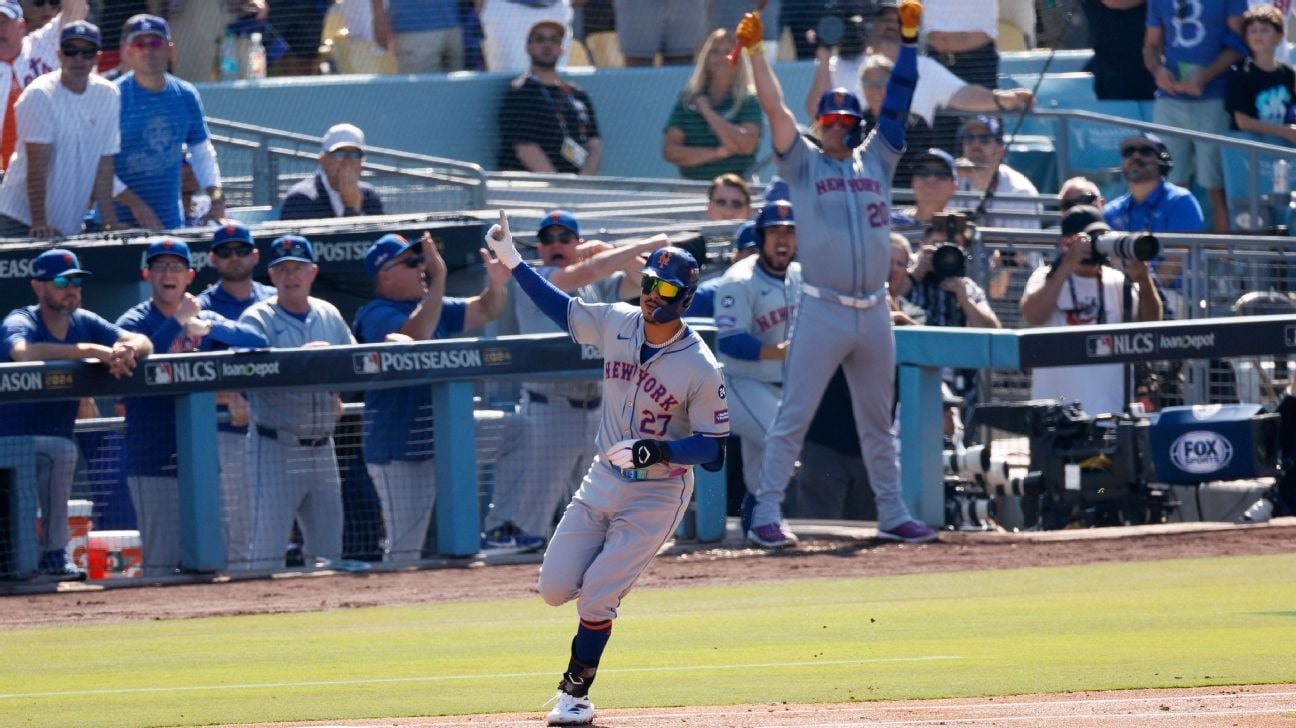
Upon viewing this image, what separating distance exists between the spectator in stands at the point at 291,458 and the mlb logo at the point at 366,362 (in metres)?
0.21

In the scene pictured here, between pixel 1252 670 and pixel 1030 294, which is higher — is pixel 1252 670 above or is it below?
below

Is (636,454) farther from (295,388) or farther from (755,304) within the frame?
(755,304)

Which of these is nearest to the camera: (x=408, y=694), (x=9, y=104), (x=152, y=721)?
(x=152, y=721)

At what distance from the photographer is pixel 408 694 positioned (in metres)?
6.83

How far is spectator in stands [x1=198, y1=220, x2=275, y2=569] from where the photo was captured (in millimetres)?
10359

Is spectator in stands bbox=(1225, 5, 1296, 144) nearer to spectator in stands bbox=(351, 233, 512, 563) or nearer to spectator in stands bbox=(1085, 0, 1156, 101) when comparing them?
spectator in stands bbox=(1085, 0, 1156, 101)

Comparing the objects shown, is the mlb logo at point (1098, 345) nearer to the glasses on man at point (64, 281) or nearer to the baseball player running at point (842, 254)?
the baseball player running at point (842, 254)

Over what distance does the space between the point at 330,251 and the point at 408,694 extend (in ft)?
18.6

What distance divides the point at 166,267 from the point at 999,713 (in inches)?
226

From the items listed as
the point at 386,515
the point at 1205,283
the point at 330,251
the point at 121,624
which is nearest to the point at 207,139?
the point at 330,251

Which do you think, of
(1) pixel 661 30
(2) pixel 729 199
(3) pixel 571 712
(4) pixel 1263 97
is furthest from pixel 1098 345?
(1) pixel 661 30

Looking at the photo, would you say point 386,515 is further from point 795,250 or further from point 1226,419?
point 1226,419

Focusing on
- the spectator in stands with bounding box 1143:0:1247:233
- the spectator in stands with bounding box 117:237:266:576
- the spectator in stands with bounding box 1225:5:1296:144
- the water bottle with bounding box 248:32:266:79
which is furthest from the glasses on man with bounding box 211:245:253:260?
the spectator in stands with bounding box 1225:5:1296:144

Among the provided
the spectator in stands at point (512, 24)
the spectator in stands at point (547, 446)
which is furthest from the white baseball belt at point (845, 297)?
the spectator in stands at point (512, 24)
